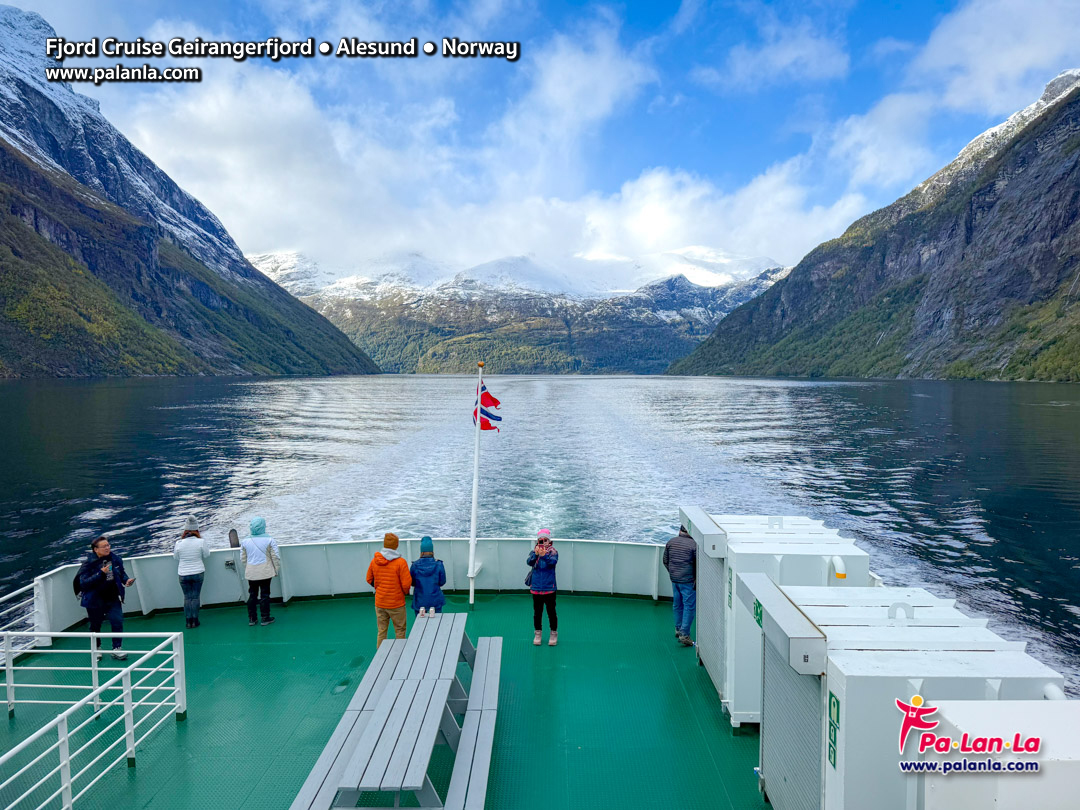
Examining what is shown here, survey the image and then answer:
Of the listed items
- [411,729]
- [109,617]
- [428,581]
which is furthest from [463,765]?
[109,617]

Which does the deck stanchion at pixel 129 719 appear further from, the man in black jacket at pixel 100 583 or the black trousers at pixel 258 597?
the black trousers at pixel 258 597

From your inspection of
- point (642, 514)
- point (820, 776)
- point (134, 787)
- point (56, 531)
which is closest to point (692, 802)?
point (820, 776)

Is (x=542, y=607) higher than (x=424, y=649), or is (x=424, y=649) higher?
(x=424, y=649)

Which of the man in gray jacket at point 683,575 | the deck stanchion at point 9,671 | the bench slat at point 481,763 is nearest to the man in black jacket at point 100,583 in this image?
the deck stanchion at point 9,671

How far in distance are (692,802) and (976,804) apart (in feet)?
12.1

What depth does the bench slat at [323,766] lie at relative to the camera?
192 inches

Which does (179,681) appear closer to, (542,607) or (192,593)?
(192,593)

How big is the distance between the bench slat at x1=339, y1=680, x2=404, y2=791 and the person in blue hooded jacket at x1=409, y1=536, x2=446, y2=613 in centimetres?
242

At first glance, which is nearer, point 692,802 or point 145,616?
point 692,802

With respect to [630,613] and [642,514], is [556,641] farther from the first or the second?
[642,514]

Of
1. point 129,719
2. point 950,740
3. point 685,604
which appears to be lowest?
point 129,719

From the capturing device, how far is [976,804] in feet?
9.69

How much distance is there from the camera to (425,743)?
16.6 ft

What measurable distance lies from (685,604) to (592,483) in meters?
27.9
